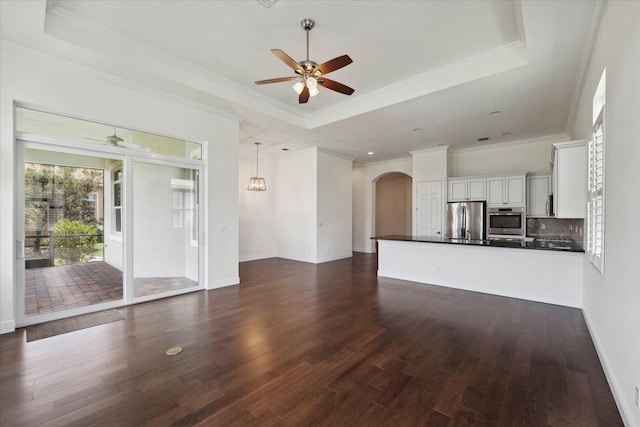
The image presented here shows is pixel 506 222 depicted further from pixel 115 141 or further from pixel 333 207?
pixel 115 141

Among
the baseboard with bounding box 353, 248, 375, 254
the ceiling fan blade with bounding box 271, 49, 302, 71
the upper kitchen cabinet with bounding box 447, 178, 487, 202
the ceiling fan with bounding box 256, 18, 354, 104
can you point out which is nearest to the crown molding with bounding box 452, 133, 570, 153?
the upper kitchen cabinet with bounding box 447, 178, 487, 202

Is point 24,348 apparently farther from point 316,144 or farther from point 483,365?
point 316,144

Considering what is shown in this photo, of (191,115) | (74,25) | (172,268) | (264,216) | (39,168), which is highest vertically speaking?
(74,25)

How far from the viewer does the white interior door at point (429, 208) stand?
7.34 m

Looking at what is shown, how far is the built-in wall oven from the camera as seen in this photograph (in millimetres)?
6164

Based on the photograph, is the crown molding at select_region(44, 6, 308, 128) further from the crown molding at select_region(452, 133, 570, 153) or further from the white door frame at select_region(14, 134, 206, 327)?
the crown molding at select_region(452, 133, 570, 153)

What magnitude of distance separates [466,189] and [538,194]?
1.43 meters

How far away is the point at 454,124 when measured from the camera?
5531mm

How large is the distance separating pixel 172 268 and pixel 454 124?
19.3 feet

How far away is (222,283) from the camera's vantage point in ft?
16.7

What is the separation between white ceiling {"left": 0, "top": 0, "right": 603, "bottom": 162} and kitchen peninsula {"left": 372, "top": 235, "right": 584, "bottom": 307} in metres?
2.36

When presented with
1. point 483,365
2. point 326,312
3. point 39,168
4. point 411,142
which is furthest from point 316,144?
point 483,365

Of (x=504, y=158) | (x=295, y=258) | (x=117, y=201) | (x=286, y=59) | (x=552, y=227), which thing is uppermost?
(x=286, y=59)

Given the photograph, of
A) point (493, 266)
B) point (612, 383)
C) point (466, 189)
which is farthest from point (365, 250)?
point (612, 383)
